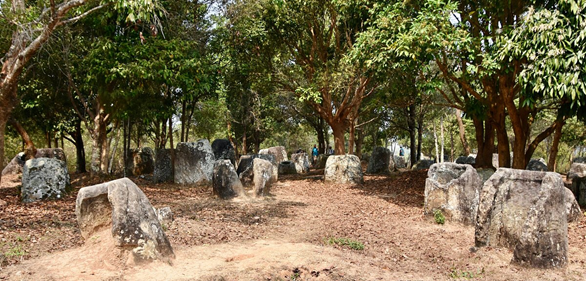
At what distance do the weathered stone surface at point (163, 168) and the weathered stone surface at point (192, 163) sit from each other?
1.11 meters

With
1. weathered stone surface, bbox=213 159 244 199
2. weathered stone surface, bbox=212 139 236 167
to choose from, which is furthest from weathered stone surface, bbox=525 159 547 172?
weathered stone surface, bbox=213 159 244 199

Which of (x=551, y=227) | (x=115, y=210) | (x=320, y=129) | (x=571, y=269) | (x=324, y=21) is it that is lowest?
(x=571, y=269)

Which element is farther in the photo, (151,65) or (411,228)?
(151,65)

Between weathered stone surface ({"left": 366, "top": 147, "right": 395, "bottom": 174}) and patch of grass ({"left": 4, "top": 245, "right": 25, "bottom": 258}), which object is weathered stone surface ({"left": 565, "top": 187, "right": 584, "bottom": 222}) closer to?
patch of grass ({"left": 4, "top": 245, "right": 25, "bottom": 258})

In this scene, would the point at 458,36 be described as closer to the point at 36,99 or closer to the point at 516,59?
the point at 516,59

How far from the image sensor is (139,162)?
20.2 m

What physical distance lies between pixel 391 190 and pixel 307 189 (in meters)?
2.89

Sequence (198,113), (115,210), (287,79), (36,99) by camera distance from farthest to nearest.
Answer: (198,113), (287,79), (36,99), (115,210)

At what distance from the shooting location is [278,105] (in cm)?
2788

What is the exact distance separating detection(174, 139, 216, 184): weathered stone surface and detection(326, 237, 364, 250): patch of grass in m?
7.42

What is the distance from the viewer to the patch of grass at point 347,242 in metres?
6.84

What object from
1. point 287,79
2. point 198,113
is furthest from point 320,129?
point 287,79

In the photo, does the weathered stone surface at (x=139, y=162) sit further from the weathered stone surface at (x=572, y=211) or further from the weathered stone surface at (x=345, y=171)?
the weathered stone surface at (x=572, y=211)

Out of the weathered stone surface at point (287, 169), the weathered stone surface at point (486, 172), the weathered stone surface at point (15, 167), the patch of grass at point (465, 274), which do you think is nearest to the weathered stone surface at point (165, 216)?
the patch of grass at point (465, 274)
